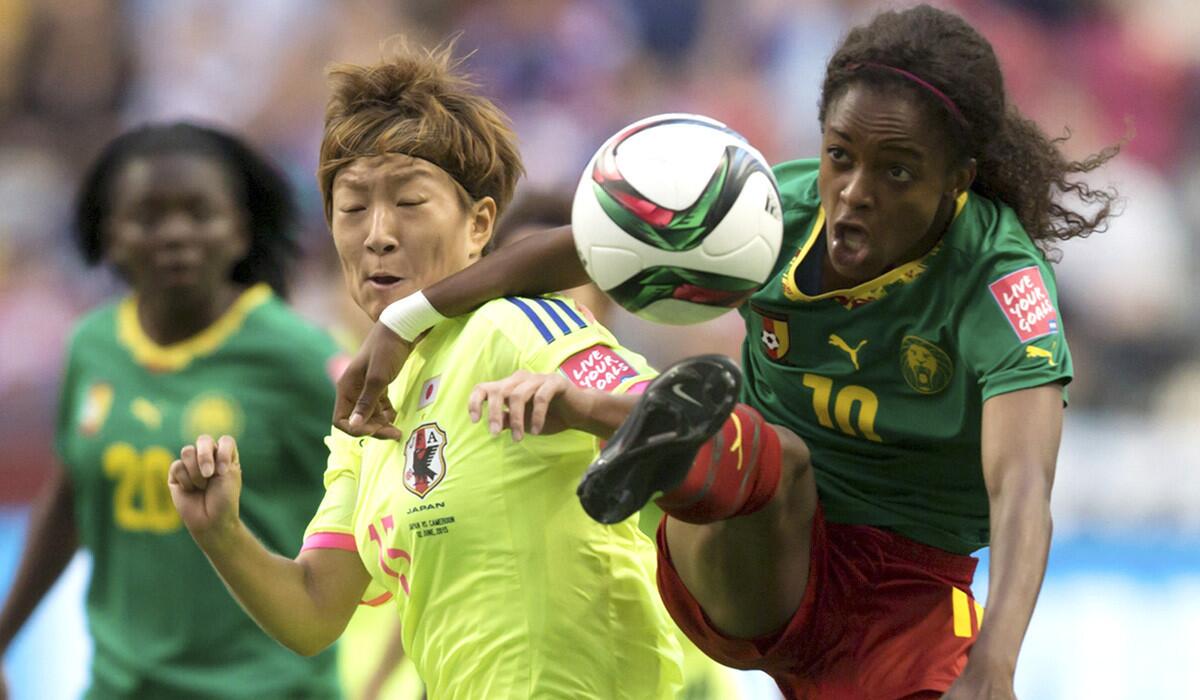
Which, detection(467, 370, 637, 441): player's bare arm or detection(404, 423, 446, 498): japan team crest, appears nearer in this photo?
detection(467, 370, 637, 441): player's bare arm

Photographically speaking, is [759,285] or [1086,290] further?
[1086,290]

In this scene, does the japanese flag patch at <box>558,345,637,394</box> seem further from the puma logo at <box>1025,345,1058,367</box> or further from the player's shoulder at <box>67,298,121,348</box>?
the player's shoulder at <box>67,298,121,348</box>

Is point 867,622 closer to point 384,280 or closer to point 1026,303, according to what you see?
point 1026,303

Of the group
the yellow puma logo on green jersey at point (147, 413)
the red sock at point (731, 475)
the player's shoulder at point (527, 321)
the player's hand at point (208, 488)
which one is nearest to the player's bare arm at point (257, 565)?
the player's hand at point (208, 488)

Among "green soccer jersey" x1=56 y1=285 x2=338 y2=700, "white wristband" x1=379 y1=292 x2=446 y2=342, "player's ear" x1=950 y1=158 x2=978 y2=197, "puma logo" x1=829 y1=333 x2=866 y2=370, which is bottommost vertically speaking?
"green soccer jersey" x1=56 y1=285 x2=338 y2=700

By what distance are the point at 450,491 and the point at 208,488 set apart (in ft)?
1.68

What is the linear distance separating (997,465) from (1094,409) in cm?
577

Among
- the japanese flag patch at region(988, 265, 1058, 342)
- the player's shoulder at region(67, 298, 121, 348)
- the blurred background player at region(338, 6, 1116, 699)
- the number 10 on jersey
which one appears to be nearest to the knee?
the blurred background player at region(338, 6, 1116, 699)

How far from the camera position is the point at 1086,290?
9406 mm

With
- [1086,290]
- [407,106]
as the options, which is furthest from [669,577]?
[1086,290]

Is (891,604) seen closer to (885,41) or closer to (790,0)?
(885,41)

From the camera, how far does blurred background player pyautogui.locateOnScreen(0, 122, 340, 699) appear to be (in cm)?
553

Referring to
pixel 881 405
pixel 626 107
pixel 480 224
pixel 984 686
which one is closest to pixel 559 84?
pixel 626 107

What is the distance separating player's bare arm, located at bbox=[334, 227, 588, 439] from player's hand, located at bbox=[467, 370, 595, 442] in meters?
0.44
